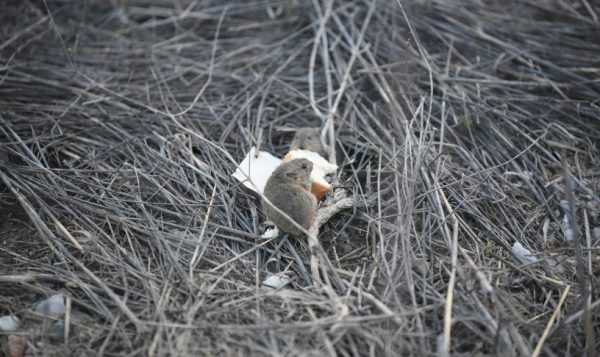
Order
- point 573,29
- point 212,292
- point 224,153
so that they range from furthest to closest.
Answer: point 573,29 → point 224,153 → point 212,292

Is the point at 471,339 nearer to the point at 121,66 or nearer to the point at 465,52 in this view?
the point at 465,52

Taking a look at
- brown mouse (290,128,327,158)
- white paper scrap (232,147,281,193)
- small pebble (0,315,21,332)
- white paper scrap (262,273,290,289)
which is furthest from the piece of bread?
small pebble (0,315,21,332)

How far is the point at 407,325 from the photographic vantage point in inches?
137

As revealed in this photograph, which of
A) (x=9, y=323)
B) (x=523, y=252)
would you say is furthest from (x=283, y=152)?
(x=9, y=323)

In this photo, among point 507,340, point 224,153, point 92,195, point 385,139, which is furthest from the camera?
point 385,139

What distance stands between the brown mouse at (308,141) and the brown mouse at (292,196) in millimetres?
560

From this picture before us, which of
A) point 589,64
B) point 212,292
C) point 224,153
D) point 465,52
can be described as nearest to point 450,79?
point 465,52

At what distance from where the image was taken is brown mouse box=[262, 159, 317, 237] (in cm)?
411

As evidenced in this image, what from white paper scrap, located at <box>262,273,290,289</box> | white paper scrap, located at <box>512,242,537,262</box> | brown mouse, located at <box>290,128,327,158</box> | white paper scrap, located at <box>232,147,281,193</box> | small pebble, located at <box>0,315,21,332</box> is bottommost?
white paper scrap, located at <box>512,242,537,262</box>

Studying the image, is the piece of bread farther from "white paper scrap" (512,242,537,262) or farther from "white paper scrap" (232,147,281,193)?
"white paper scrap" (512,242,537,262)

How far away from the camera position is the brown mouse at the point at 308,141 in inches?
198

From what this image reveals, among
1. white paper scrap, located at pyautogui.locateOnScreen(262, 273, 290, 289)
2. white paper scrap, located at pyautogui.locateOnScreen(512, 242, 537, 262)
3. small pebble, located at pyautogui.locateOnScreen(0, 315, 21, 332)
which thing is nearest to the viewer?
small pebble, located at pyautogui.locateOnScreen(0, 315, 21, 332)

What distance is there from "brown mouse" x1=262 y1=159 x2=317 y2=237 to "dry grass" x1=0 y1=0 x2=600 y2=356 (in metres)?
0.22

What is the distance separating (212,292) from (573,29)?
514cm
